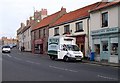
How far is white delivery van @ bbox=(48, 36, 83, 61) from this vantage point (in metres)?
28.7

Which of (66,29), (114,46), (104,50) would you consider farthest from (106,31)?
(66,29)

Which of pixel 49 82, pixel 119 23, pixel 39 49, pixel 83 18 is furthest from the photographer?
pixel 39 49

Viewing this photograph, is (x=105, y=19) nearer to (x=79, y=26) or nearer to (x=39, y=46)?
(x=79, y=26)

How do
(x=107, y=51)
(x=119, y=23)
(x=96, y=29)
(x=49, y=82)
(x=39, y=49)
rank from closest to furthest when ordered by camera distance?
(x=49, y=82) → (x=119, y=23) → (x=107, y=51) → (x=96, y=29) → (x=39, y=49)

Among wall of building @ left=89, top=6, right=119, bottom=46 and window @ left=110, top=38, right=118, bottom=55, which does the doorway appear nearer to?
window @ left=110, top=38, right=118, bottom=55

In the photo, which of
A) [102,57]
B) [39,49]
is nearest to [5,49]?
[39,49]

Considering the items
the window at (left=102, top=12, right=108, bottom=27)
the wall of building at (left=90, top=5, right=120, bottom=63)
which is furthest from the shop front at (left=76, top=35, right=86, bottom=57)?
the window at (left=102, top=12, right=108, bottom=27)

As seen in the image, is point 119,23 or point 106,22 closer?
point 119,23

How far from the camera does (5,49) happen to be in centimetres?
5781

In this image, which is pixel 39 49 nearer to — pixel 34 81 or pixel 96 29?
pixel 96 29

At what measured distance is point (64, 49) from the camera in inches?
1175

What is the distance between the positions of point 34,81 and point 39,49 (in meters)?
44.1

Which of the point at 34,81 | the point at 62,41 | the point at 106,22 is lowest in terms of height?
the point at 34,81

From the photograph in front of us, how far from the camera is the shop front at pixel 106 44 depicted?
26475 mm
